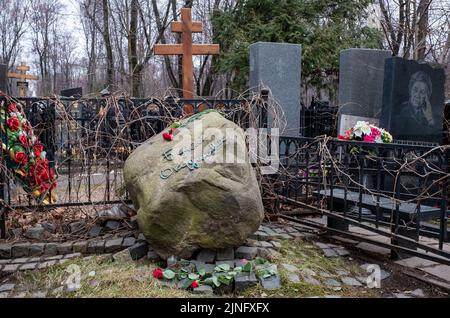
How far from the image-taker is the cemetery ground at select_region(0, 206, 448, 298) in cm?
348

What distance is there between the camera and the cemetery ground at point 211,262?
3.48 metres

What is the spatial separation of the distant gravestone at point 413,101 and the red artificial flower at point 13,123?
5.66 metres

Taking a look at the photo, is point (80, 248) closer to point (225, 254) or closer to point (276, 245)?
point (225, 254)

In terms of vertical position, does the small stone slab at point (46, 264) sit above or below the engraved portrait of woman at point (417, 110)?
below

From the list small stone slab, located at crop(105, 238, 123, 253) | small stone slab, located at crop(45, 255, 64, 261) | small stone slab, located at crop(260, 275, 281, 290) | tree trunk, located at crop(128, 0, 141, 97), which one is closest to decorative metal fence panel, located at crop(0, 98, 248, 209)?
small stone slab, located at crop(105, 238, 123, 253)

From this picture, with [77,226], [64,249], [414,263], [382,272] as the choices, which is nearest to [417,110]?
[414,263]

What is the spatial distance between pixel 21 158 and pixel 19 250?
133cm

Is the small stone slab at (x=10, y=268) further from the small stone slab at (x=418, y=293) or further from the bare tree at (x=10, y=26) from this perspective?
the bare tree at (x=10, y=26)

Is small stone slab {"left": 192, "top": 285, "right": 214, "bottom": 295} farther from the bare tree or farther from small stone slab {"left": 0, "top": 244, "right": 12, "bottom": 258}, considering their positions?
the bare tree

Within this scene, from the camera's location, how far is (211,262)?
3.74 metres

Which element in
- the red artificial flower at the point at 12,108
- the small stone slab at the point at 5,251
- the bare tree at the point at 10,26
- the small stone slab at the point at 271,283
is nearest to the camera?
the small stone slab at the point at 271,283

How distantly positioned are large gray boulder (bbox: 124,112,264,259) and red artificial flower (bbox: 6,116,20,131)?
7.10ft

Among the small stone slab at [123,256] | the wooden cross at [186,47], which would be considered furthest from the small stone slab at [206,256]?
the wooden cross at [186,47]

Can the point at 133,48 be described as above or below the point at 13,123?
above
